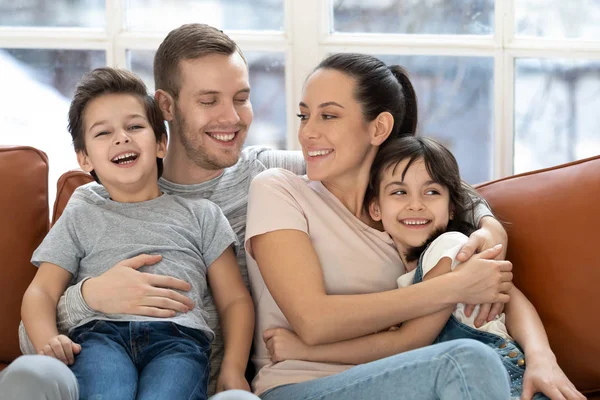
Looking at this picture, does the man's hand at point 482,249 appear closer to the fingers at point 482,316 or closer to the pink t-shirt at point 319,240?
the fingers at point 482,316

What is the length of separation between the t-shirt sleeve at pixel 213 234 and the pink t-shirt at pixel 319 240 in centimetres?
6

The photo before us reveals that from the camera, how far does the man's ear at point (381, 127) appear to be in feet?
6.07

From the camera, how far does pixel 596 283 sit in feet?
5.75

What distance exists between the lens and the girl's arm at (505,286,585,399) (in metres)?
1.58

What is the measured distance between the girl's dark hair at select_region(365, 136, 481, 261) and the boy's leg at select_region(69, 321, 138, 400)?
640 mm

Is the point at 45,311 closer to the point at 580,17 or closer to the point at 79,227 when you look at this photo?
the point at 79,227

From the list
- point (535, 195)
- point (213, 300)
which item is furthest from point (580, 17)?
point (213, 300)

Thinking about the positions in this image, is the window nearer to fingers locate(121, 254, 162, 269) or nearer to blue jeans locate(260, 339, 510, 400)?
fingers locate(121, 254, 162, 269)

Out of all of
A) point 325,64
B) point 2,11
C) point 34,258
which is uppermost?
point 2,11

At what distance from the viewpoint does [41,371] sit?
1.34 meters

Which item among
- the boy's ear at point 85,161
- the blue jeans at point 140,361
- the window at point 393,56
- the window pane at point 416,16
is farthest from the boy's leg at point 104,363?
the window pane at point 416,16

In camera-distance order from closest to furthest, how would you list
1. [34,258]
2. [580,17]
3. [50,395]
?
[50,395]
[34,258]
[580,17]

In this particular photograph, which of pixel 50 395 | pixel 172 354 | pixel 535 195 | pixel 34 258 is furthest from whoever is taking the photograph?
pixel 535 195

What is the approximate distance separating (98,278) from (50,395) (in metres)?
0.38
